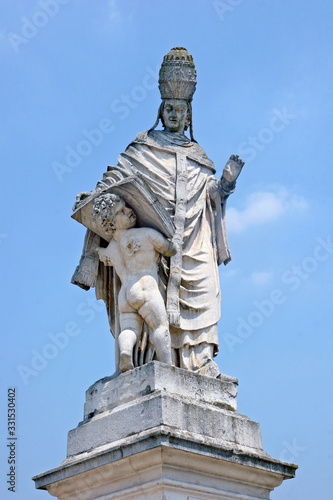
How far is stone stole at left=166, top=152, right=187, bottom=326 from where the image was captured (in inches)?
348

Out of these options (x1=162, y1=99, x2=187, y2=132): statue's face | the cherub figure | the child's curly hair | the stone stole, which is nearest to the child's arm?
the cherub figure

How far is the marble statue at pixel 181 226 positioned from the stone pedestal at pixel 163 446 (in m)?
0.45

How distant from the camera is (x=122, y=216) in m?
8.91

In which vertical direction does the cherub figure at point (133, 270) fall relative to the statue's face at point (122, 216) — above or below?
below

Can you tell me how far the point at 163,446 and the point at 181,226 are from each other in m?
2.98

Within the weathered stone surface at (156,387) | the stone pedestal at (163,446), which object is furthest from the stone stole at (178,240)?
the stone pedestal at (163,446)

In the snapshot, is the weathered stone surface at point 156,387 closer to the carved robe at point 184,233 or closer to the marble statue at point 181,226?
the marble statue at point 181,226

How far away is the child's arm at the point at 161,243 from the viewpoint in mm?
8788

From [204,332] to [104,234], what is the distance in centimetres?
167

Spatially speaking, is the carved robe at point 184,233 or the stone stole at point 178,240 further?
the carved robe at point 184,233

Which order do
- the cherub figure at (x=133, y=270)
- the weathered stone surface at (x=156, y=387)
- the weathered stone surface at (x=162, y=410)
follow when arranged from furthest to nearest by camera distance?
the cherub figure at (x=133, y=270)
the weathered stone surface at (x=156, y=387)
the weathered stone surface at (x=162, y=410)

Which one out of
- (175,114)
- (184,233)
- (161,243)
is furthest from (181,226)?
(175,114)

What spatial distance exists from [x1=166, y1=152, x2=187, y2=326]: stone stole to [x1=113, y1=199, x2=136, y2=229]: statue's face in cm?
59

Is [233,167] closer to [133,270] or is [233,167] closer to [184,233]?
[184,233]
